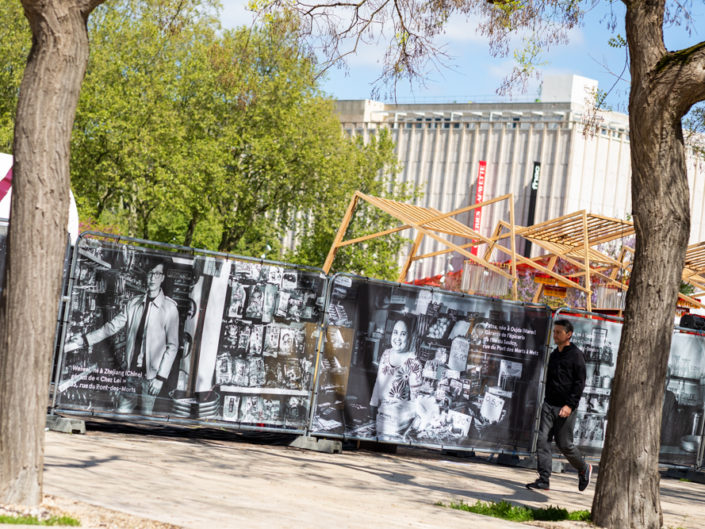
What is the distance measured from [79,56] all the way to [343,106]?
243 feet

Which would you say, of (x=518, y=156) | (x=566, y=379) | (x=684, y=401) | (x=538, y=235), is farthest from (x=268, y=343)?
(x=518, y=156)

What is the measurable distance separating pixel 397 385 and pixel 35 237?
6.42 metres

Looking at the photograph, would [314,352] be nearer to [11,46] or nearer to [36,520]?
[36,520]

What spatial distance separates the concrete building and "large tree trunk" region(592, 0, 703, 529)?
5289cm

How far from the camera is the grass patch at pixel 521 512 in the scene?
7902mm

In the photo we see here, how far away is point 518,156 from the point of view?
66625 mm

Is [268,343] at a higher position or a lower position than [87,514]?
higher

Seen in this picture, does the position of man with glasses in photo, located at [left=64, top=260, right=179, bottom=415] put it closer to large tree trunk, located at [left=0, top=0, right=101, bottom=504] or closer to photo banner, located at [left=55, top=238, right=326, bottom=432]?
photo banner, located at [left=55, top=238, right=326, bottom=432]

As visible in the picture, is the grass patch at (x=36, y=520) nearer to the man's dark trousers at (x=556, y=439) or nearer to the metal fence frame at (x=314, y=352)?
the metal fence frame at (x=314, y=352)

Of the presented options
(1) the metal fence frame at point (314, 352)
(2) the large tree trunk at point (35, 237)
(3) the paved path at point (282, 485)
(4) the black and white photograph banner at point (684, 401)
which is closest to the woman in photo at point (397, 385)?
(1) the metal fence frame at point (314, 352)

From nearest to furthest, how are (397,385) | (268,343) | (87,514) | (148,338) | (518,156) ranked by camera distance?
(87,514) < (148,338) < (268,343) < (397,385) < (518,156)


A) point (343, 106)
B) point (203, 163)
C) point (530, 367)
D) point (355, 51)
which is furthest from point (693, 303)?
point (343, 106)

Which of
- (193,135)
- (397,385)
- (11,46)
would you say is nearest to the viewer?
(397,385)

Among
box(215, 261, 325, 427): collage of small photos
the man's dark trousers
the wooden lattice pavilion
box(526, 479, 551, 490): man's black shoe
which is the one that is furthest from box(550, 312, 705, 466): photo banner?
the wooden lattice pavilion
